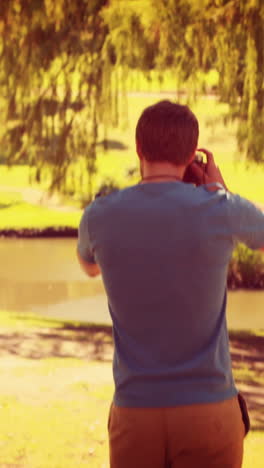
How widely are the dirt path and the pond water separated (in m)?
5.05

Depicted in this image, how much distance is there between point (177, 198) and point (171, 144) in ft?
0.41

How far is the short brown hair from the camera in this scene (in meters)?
2.04

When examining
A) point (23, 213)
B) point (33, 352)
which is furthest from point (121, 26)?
point (23, 213)

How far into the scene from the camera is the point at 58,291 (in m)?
19.5

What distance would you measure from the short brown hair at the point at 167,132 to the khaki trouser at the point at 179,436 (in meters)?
0.58

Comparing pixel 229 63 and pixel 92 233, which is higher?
pixel 92 233

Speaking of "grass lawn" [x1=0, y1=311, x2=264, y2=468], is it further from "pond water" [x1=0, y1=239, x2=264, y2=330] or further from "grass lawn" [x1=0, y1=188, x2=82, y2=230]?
"grass lawn" [x1=0, y1=188, x2=82, y2=230]

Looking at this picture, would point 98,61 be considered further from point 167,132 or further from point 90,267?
point 167,132

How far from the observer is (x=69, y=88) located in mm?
10820

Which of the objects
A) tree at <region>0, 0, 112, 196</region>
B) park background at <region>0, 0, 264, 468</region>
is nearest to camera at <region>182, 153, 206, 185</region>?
park background at <region>0, 0, 264, 468</region>

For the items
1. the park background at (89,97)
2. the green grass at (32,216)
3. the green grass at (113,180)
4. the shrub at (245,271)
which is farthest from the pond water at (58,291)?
the park background at (89,97)

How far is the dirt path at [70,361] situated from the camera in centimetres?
665

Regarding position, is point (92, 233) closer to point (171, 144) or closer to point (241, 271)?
point (171, 144)

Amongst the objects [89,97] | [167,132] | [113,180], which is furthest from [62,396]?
[113,180]
